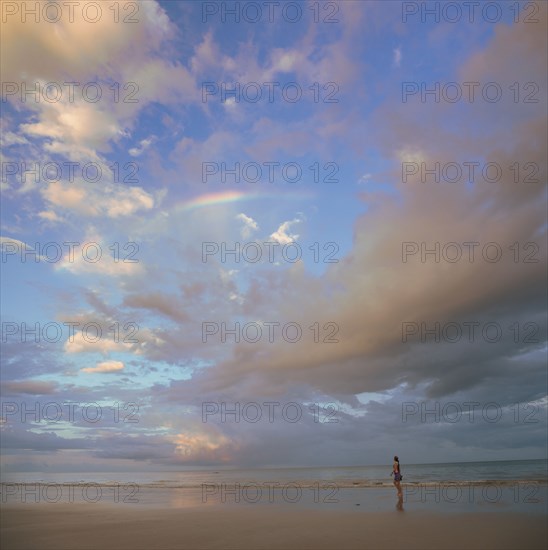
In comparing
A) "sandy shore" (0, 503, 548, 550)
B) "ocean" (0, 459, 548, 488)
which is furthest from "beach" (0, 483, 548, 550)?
"ocean" (0, 459, 548, 488)

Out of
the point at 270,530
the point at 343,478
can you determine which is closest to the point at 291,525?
the point at 270,530

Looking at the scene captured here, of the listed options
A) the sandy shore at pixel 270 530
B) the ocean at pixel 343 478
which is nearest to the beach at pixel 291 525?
the sandy shore at pixel 270 530

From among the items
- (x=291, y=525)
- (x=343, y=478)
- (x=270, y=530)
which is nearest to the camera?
(x=270, y=530)

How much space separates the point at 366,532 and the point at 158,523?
998cm

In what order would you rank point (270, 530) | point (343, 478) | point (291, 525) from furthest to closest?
1. point (343, 478)
2. point (291, 525)
3. point (270, 530)

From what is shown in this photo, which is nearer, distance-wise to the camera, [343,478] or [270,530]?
[270,530]

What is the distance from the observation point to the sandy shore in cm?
1636

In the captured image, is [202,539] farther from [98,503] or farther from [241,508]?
[98,503]

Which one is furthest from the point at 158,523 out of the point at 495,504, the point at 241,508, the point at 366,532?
the point at 495,504

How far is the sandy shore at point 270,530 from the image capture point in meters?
16.4

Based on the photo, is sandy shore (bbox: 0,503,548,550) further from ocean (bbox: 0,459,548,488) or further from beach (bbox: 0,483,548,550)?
ocean (bbox: 0,459,548,488)

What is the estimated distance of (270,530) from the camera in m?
19.4

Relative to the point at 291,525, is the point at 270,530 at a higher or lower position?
higher

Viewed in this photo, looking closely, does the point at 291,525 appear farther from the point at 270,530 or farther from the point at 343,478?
the point at 343,478
